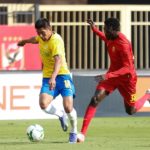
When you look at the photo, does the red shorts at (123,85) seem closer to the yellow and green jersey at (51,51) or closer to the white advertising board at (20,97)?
the yellow and green jersey at (51,51)

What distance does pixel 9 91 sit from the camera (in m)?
22.6

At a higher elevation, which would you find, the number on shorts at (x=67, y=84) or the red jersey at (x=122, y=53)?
the red jersey at (x=122, y=53)

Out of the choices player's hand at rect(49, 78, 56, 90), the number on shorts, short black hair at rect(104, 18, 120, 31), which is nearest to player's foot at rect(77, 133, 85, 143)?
the number on shorts

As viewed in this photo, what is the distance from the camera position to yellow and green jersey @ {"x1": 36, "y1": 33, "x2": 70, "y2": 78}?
54.0ft

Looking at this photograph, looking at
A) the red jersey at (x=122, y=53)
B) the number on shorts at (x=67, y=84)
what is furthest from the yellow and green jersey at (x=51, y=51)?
the red jersey at (x=122, y=53)

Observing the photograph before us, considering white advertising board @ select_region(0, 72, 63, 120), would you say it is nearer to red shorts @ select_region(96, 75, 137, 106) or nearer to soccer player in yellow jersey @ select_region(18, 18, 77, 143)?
red shorts @ select_region(96, 75, 137, 106)

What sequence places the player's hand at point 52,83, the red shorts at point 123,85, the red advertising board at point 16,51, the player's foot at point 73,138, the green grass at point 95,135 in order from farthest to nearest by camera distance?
1. the red advertising board at point 16,51
2. the red shorts at point 123,85
3. the player's foot at point 73,138
4. the player's hand at point 52,83
5. the green grass at point 95,135

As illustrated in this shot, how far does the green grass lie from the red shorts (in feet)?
2.52

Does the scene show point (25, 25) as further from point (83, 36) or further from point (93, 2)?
point (93, 2)

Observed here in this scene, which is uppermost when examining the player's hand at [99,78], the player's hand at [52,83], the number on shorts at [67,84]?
the player's hand at [99,78]

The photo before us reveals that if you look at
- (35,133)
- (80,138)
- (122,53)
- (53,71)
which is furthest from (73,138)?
(122,53)

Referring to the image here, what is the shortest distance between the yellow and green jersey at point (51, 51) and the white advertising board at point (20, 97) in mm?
5703

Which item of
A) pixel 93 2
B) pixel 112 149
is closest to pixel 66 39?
pixel 93 2

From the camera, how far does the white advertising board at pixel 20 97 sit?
22484 mm
